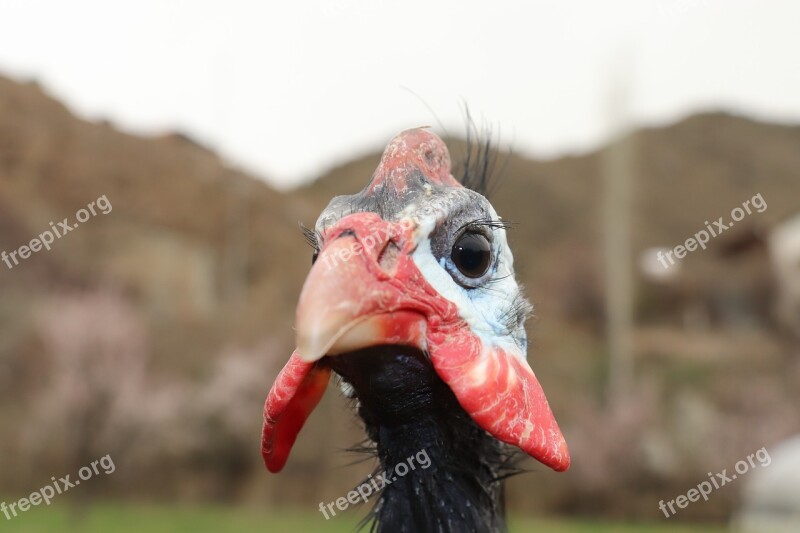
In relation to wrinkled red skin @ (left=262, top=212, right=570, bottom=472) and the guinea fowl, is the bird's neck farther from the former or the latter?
wrinkled red skin @ (left=262, top=212, right=570, bottom=472)

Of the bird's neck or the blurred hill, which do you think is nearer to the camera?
the bird's neck

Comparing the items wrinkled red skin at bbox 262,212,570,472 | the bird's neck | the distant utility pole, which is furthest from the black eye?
the distant utility pole

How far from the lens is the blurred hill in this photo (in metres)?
19.2

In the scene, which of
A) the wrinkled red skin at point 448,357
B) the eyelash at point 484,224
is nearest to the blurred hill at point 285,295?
the eyelash at point 484,224

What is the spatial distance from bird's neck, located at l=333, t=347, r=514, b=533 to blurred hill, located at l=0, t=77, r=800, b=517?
9347 mm

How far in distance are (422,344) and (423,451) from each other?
→ 1.43 ft

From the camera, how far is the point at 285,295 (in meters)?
27.5

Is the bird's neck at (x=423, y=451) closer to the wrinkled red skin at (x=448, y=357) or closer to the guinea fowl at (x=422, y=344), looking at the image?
the guinea fowl at (x=422, y=344)

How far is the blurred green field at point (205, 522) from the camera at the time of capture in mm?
14469

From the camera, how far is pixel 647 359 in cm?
2380

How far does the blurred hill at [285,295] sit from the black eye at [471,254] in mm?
9346

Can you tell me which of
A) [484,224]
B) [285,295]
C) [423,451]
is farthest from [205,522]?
[484,224]

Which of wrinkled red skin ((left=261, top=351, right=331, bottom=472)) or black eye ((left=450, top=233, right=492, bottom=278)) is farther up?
black eye ((left=450, top=233, right=492, bottom=278))

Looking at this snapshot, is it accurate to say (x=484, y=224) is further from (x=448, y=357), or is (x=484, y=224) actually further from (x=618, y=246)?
(x=618, y=246)
